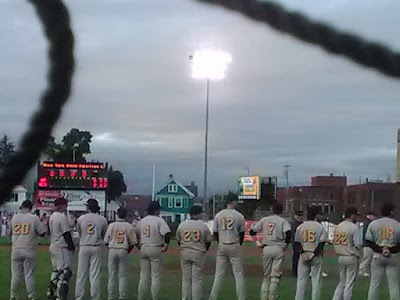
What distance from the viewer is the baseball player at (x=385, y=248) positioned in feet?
25.0

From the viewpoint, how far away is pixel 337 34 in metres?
1.32

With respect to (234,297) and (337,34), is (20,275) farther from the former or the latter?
(337,34)

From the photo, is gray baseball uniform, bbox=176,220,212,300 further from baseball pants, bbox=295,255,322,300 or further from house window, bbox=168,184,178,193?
house window, bbox=168,184,178,193

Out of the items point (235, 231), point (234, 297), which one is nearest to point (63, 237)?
point (235, 231)

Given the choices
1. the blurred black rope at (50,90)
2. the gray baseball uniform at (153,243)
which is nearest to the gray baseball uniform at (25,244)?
the gray baseball uniform at (153,243)

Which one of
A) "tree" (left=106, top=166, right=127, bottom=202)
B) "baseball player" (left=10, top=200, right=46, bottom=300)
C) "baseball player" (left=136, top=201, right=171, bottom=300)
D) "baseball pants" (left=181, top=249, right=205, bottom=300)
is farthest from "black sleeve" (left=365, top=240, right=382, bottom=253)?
"tree" (left=106, top=166, right=127, bottom=202)

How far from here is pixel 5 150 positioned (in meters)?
1.74

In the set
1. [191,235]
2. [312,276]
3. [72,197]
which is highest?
[72,197]

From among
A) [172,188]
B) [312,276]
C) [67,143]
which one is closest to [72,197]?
[312,276]

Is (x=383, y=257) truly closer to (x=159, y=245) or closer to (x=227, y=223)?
(x=227, y=223)

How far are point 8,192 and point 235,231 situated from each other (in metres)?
7.02

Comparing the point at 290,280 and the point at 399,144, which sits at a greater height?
the point at 399,144

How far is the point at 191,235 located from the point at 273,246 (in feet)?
3.52

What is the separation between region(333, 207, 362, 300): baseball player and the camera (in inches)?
325
